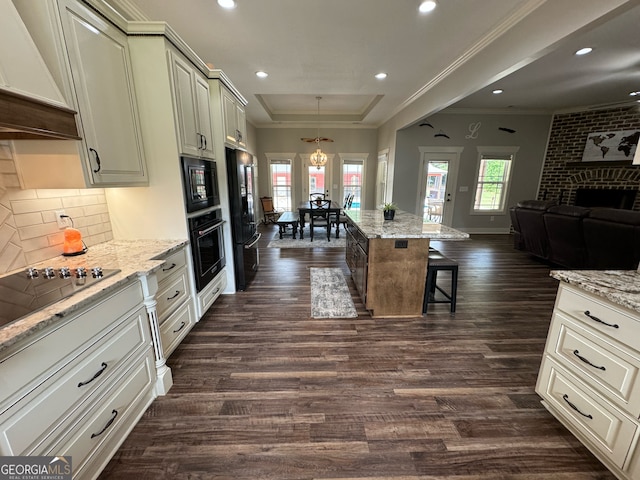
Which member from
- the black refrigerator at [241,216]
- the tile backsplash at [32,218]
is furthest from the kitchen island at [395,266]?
the tile backsplash at [32,218]

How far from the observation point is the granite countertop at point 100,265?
35.3 inches

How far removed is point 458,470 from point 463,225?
21.5 feet

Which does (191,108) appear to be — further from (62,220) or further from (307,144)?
(307,144)

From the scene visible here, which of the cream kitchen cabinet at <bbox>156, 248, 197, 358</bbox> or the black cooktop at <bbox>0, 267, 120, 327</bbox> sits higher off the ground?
the black cooktop at <bbox>0, 267, 120, 327</bbox>

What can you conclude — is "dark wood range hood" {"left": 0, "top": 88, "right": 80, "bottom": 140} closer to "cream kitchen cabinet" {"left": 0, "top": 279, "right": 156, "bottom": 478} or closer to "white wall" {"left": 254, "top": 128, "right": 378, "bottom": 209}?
"cream kitchen cabinet" {"left": 0, "top": 279, "right": 156, "bottom": 478}

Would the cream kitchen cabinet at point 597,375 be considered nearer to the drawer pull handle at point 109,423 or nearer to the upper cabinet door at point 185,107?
the drawer pull handle at point 109,423

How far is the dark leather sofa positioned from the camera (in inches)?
116

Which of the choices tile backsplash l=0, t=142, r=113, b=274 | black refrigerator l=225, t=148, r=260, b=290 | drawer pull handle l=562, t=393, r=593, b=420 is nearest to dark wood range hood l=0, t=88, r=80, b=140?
tile backsplash l=0, t=142, r=113, b=274

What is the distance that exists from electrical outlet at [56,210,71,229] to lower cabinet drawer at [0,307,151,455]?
943 millimetres

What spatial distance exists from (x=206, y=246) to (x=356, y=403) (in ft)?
6.41

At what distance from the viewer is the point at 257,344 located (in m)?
2.26

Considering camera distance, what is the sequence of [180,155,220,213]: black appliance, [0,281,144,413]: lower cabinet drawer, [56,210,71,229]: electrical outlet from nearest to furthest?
1. [0,281,144,413]: lower cabinet drawer
2. [56,210,71,229]: electrical outlet
3. [180,155,220,213]: black appliance

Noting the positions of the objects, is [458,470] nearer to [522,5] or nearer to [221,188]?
[221,188]

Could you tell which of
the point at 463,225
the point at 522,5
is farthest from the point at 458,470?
the point at 463,225
